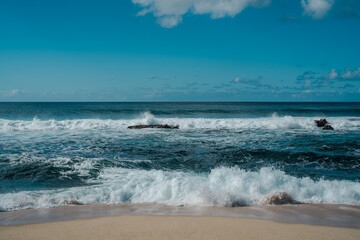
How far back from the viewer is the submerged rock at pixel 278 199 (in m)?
6.68

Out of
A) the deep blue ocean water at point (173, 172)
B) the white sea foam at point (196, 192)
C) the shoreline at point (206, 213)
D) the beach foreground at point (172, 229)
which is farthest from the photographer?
the deep blue ocean water at point (173, 172)

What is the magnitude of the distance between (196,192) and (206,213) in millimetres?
926

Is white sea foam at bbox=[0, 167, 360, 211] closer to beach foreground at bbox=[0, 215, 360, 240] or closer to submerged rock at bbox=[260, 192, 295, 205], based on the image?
submerged rock at bbox=[260, 192, 295, 205]

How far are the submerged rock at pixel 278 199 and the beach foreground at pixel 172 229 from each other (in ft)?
4.65

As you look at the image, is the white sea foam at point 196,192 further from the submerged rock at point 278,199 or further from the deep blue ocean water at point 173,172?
the submerged rock at point 278,199

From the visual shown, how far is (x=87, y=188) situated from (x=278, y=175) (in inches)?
228

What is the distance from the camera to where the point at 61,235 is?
452 cm

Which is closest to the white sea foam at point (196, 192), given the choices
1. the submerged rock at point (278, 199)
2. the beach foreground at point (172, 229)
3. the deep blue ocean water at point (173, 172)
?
the deep blue ocean water at point (173, 172)

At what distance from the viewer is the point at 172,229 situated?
473 centimetres

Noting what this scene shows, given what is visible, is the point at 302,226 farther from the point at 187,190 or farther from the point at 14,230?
the point at 14,230

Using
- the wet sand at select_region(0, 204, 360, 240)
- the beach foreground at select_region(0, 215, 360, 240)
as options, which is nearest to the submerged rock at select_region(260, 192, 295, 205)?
the wet sand at select_region(0, 204, 360, 240)

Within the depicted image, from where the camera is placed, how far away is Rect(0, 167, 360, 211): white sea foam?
6594mm

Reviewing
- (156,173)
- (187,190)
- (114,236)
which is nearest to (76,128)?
(156,173)

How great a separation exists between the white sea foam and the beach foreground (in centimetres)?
127
